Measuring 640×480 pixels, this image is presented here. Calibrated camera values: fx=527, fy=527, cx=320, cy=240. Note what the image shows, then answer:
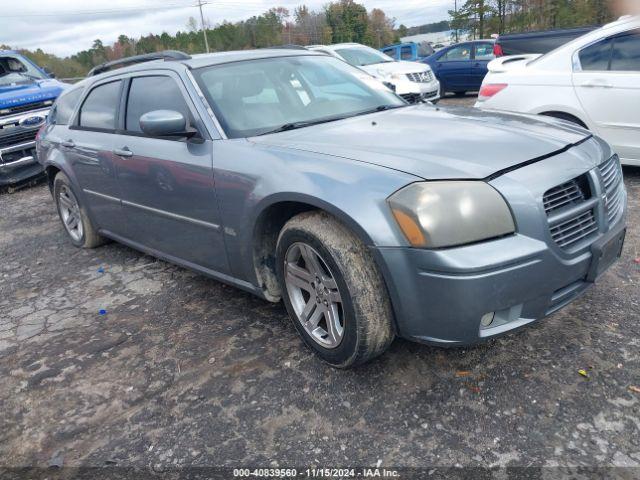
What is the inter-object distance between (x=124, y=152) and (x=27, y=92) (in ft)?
18.6

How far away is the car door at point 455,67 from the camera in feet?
45.9

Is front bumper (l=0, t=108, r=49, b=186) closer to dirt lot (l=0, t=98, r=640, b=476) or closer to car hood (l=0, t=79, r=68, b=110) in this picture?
car hood (l=0, t=79, r=68, b=110)

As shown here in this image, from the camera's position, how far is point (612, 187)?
2.69m

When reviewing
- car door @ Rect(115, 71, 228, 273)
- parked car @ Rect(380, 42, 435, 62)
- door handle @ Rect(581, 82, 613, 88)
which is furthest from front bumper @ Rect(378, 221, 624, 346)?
parked car @ Rect(380, 42, 435, 62)

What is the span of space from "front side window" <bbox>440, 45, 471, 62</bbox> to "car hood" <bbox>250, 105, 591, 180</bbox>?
1217 centimetres

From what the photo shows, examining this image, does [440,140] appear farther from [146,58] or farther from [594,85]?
[594,85]

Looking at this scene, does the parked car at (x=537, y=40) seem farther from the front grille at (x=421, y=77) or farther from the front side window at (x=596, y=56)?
the front grille at (x=421, y=77)

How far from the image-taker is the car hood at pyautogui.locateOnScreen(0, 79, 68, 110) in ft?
25.9

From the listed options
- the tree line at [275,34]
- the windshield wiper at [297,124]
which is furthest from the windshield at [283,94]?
the tree line at [275,34]

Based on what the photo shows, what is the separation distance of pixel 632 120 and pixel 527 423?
3889mm

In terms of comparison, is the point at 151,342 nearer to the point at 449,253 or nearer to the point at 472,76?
the point at 449,253

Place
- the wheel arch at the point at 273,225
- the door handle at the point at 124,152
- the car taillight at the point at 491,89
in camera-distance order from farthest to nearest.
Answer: the car taillight at the point at 491,89 < the door handle at the point at 124,152 < the wheel arch at the point at 273,225

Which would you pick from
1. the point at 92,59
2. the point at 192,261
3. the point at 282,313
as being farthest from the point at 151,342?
the point at 92,59

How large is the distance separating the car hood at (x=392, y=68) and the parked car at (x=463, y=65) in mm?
2355
